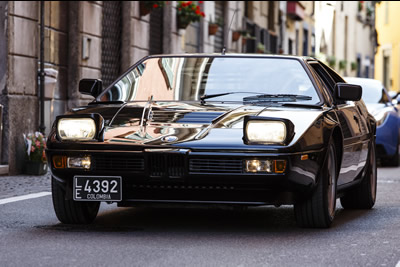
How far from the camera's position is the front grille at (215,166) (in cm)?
636

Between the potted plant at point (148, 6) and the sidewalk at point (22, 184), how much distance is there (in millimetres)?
6752

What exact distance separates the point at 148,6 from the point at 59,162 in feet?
42.6

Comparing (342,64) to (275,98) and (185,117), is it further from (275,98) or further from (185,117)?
(185,117)

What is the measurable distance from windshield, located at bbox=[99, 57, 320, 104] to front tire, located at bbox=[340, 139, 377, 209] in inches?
55.3

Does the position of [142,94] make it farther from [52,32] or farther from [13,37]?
[52,32]

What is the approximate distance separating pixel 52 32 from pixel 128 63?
3.76 m

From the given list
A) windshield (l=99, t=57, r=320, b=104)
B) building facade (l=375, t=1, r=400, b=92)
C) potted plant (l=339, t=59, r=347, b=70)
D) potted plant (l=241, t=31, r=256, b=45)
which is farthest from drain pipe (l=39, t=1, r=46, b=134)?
building facade (l=375, t=1, r=400, b=92)

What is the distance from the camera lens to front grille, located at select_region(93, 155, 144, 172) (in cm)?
644

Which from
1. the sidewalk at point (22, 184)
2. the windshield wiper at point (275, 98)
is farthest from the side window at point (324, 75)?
the sidewalk at point (22, 184)

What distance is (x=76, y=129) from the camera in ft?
21.9

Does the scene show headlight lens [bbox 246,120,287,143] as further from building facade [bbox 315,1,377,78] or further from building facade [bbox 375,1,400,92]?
building facade [bbox 375,1,400,92]

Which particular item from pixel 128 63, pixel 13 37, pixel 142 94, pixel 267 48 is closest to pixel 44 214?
pixel 142 94

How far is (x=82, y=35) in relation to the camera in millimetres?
16734

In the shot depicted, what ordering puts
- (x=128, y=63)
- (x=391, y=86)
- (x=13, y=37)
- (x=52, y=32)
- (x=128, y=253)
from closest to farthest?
1. (x=128, y=253)
2. (x=13, y=37)
3. (x=52, y=32)
4. (x=128, y=63)
5. (x=391, y=86)
